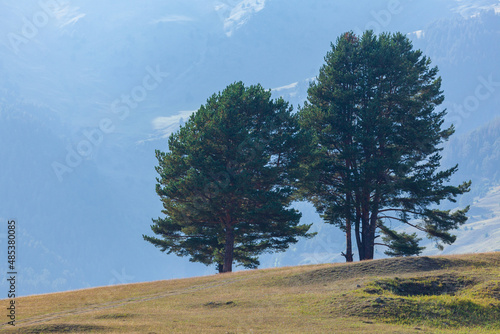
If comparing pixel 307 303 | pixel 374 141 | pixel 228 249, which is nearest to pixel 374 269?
pixel 307 303

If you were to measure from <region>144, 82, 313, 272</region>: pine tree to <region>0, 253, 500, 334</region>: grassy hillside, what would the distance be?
1055cm

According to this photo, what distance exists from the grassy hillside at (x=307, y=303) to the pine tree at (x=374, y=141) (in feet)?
40.9

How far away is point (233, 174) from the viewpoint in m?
49.3

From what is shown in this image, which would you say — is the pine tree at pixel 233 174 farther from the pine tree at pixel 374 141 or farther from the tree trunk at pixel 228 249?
the pine tree at pixel 374 141

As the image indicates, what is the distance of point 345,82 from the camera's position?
176ft

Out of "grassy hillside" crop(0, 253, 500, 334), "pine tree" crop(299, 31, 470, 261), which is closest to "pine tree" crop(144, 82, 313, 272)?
"pine tree" crop(299, 31, 470, 261)

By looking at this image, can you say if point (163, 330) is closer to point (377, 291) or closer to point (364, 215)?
point (377, 291)

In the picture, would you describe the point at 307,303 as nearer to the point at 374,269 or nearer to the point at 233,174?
the point at 374,269

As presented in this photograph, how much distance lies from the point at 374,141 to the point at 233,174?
549 inches

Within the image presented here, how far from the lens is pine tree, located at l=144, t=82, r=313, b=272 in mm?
49406

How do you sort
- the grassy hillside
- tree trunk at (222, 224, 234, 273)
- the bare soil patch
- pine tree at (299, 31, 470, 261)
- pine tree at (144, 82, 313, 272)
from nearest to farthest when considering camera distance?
1. the grassy hillside
2. the bare soil patch
3. pine tree at (144, 82, 313, 272)
4. pine tree at (299, 31, 470, 261)
5. tree trunk at (222, 224, 234, 273)

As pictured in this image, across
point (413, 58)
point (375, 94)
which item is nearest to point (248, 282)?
point (375, 94)

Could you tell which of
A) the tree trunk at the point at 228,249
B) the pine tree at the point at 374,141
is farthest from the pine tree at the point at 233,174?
the pine tree at the point at 374,141

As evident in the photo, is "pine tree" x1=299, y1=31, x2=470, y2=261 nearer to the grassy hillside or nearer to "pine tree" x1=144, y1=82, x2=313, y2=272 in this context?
"pine tree" x1=144, y1=82, x2=313, y2=272
